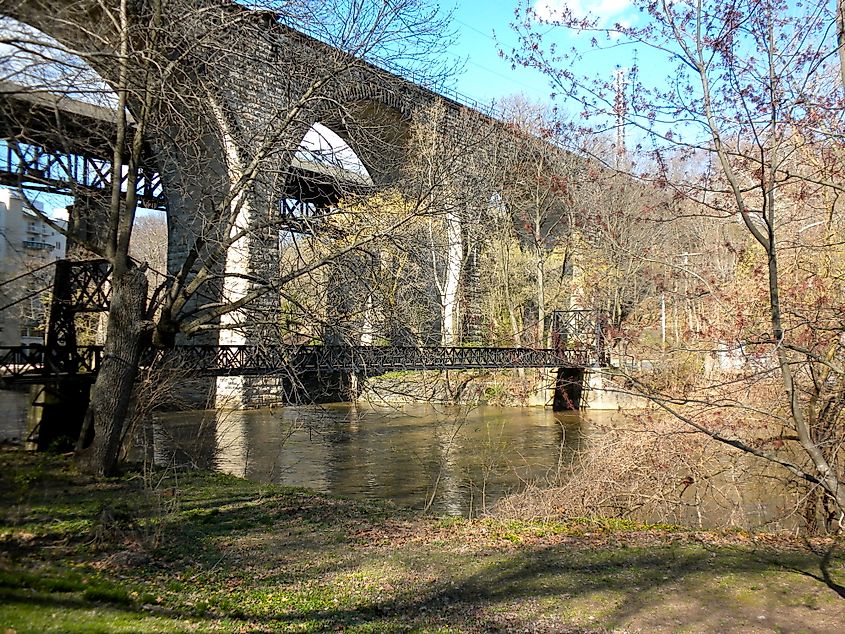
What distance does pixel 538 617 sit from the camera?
5129 millimetres

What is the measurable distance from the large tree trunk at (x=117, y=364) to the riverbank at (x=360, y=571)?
1.75 ft

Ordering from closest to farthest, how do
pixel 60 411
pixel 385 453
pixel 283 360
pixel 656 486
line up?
pixel 283 360 < pixel 656 486 < pixel 60 411 < pixel 385 453

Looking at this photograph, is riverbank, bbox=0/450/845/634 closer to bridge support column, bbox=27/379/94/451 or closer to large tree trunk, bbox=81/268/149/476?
large tree trunk, bbox=81/268/149/476

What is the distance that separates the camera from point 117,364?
338 inches

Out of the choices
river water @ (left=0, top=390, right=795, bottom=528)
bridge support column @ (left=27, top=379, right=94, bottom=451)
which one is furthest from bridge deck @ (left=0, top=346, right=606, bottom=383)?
river water @ (left=0, top=390, right=795, bottom=528)

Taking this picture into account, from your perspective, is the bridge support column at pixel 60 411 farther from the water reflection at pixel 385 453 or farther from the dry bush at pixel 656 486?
→ the dry bush at pixel 656 486

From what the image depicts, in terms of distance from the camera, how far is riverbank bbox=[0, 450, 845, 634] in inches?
181

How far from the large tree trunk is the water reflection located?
118cm

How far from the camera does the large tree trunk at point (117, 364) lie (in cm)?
858

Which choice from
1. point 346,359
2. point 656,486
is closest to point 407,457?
point 346,359

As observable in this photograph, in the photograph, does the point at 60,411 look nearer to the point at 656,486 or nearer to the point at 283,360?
the point at 283,360

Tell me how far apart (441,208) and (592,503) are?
4.53m

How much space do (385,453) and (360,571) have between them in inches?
406

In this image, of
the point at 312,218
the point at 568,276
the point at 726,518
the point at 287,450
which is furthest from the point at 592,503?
the point at 568,276
